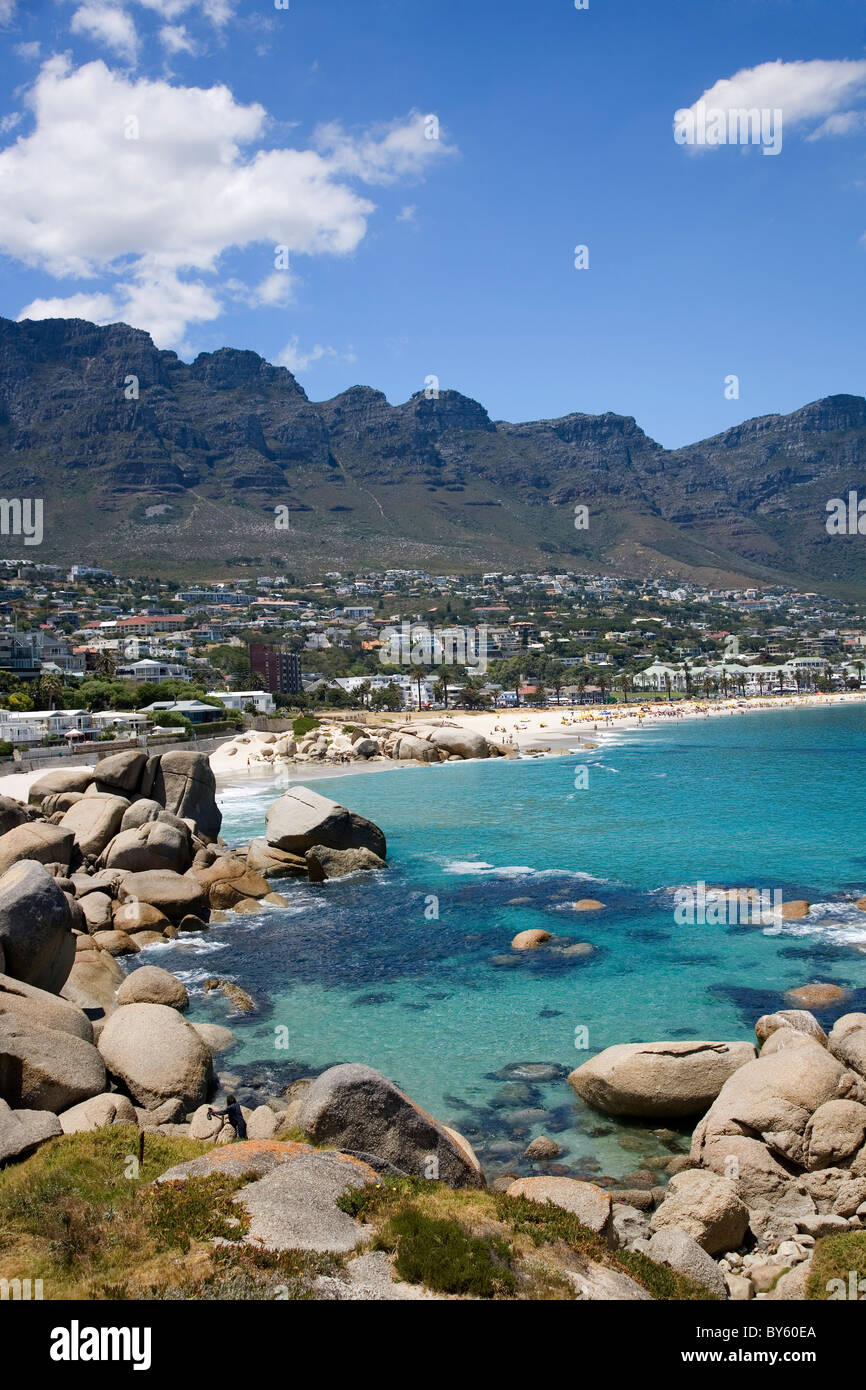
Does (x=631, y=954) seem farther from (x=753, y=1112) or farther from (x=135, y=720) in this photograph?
(x=135, y=720)

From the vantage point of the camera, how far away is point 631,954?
23.0 meters

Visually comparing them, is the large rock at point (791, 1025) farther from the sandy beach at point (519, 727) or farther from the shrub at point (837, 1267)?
the sandy beach at point (519, 727)

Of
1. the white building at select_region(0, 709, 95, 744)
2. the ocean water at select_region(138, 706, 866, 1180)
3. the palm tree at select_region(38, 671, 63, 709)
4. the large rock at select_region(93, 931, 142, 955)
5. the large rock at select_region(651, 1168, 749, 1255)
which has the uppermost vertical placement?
the palm tree at select_region(38, 671, 63, 709)

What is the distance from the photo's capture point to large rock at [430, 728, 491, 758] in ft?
246

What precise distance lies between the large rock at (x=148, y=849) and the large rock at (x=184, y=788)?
3.99 meters

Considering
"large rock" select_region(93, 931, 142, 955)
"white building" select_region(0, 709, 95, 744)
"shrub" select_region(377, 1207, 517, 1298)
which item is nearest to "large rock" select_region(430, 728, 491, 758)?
"white building" select_region(0, 709, 95, 744)

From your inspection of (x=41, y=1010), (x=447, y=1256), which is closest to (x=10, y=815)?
(x=41, y=1010)

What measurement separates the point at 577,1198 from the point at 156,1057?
719 centimetres

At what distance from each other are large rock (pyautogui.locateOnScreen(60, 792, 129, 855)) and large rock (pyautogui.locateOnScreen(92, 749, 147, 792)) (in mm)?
1372

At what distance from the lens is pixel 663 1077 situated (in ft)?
48.0

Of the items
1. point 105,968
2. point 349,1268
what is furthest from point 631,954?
point 349,1268

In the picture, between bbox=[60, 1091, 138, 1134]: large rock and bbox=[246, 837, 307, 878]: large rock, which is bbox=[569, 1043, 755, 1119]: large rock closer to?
bbox=[60, 1091, 138, 1134]: large rock
